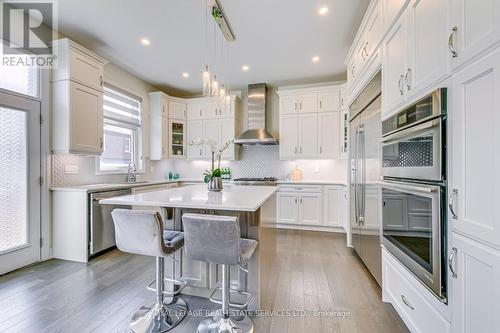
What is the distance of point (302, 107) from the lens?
4.55 meters

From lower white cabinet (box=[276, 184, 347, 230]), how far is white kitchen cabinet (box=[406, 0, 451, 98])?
2774 mm

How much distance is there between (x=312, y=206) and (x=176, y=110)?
3702 mm

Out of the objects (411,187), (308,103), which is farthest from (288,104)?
(411,187)

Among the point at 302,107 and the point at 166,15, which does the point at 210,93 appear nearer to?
the point at 166,15

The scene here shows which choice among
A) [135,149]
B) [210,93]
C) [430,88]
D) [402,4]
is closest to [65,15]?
[210,93]

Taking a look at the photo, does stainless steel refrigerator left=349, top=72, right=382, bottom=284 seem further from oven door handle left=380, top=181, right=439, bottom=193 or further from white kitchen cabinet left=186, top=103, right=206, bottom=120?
white kitchen cabinet left=186, top=103, right=206, bottom=120

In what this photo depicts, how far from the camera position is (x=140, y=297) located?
6.96 feet

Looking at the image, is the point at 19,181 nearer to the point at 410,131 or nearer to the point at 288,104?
the point at 410,131

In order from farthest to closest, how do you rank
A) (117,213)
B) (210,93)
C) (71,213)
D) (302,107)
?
(302,107) → (71,213) → (210,93) → (117,213)

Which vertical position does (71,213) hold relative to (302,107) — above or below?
below

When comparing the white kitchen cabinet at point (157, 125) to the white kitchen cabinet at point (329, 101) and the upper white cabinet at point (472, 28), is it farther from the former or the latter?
the upper white cabinet at point (472, 28)

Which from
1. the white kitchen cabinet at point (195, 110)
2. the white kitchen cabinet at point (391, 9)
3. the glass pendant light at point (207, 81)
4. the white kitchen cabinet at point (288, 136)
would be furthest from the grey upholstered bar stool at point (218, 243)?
the white kitchen cabinet at point (195, 110)

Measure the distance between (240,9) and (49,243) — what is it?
12.7ft

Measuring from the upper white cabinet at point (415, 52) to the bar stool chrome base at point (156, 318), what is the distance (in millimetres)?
2433
